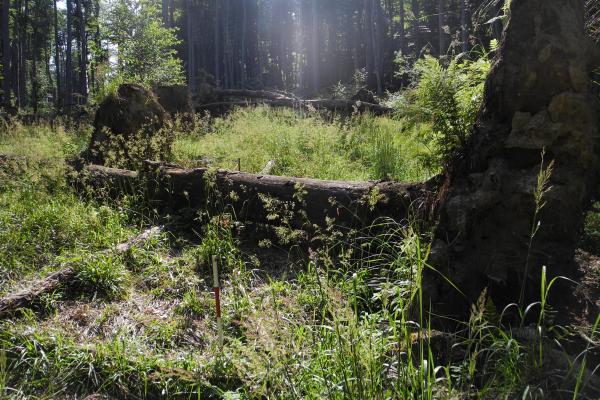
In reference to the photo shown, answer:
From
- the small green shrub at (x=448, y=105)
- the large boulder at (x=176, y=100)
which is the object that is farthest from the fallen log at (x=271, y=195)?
the large boulder at (x=176, y=100)

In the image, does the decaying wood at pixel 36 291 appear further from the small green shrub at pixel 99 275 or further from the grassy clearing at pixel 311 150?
the grassy clearing at pixel 311 150

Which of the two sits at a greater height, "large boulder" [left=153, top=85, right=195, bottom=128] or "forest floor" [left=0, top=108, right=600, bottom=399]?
"large boulder" [left=153, top=85, right=195, bottom=128]

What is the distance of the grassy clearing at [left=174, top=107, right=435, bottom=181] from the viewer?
270 inches

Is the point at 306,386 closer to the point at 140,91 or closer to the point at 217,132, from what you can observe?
the point at 140,91

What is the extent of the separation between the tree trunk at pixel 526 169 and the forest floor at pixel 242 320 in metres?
0.32

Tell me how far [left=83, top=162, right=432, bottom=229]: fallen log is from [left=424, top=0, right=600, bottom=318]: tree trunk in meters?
0.73

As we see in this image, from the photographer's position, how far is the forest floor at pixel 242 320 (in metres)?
2.15

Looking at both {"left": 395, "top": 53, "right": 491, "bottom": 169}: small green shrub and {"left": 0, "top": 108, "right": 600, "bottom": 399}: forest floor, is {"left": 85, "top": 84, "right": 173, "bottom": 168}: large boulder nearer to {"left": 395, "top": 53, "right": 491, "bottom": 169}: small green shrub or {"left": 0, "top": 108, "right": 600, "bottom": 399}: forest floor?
{"left": 0, "top": 108, "right": 600, "bottom": 399}: forest floor

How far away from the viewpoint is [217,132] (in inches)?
438

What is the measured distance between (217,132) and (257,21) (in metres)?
45.5

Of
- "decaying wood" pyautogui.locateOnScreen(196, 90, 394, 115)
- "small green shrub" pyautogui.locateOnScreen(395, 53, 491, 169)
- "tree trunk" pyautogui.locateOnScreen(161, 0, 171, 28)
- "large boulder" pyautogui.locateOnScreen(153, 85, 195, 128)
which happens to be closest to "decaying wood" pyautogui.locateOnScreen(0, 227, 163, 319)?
"small green shrub" pyautogui.locateOnScreen(395, 53, 491, 169)

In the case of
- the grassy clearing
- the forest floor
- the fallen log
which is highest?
the grassy clearing

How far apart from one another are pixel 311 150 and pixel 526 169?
18.2 feet

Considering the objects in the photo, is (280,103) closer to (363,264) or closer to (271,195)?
(271,195)
